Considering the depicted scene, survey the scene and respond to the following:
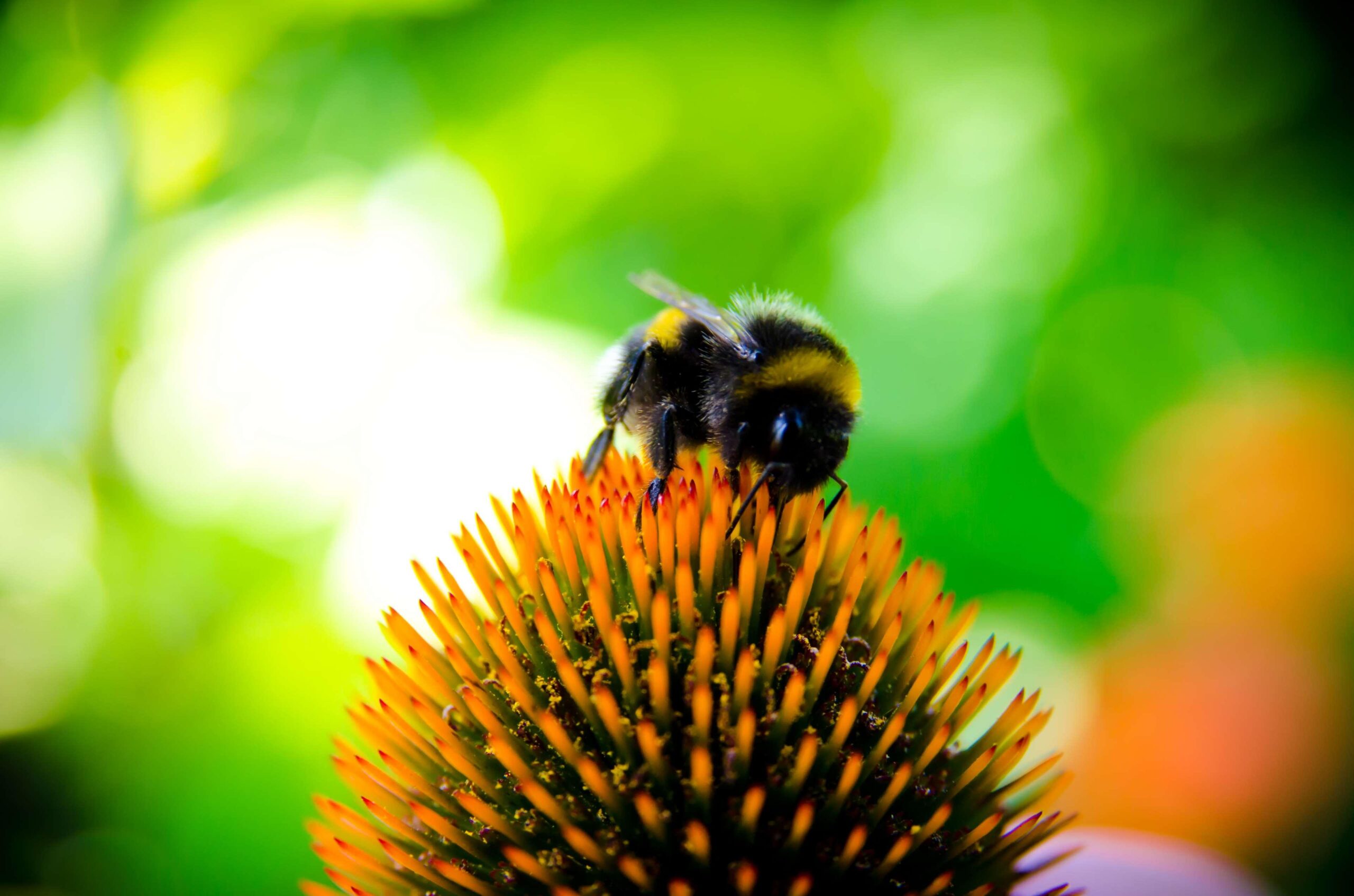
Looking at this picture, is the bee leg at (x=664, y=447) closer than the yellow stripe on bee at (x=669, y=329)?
Yes

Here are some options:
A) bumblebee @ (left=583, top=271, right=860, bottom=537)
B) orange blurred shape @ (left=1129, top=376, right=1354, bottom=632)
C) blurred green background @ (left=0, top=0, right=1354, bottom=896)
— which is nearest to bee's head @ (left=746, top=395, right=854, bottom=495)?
bumblebee @ (left=583, top=271, right=860, bottom=537)

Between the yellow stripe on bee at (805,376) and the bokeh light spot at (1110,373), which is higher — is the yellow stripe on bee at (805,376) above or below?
below

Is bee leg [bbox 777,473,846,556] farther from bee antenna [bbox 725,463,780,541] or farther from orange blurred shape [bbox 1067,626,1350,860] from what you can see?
orange blurred shape [bbox 1067,626,1350,860]

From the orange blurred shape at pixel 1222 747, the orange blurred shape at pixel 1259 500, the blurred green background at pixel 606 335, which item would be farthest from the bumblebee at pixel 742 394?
the orange blurred shape at pixel 1259 500

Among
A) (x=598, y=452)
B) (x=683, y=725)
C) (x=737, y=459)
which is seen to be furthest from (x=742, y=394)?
(x=683, y=725)

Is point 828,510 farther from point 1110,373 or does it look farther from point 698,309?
point 1110,373

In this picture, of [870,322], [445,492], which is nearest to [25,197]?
[445,492]

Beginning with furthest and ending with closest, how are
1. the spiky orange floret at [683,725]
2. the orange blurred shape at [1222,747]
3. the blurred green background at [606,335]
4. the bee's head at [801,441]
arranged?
the blurred green background at [606,335], the orange blurred shape at [1222,747], the bee's head at [801,441], the spiky orange floret at [683,725]

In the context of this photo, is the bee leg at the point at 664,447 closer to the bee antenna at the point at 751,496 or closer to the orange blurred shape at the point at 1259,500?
the bee antenna at the point at 751,496
